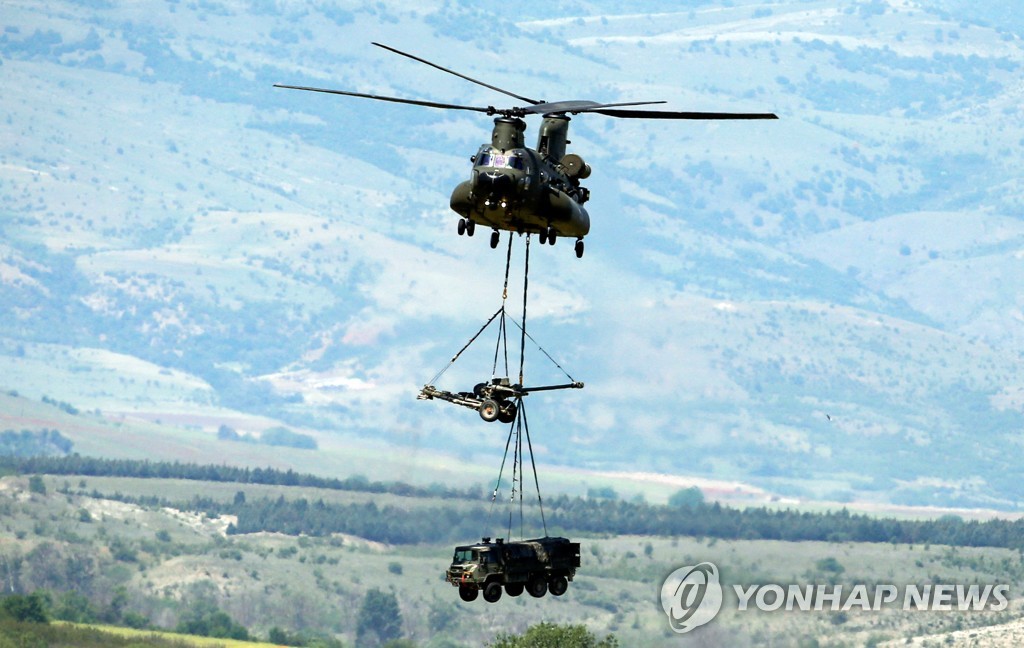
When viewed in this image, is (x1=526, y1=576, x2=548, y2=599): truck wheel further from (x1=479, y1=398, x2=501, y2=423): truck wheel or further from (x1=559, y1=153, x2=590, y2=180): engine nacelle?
(x1=559, y1=153, x2=590, y2=180): engine nacelle

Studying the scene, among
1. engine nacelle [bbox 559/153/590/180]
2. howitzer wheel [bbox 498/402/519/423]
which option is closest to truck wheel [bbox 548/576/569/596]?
howitzer wheel [bbox 498/402/519/423]

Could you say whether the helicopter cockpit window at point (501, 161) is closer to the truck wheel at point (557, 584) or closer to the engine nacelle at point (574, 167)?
the engine nacelle at point (574, 167)

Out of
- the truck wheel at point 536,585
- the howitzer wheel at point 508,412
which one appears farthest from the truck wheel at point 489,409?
the truck wheel at point 536,585

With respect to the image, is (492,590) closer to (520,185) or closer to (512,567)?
(512,567)

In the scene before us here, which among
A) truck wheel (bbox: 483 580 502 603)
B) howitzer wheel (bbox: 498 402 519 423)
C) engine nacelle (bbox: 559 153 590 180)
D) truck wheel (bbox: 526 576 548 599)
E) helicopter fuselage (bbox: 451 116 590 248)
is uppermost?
engine nacelle (bbox: 559 153 590 180)

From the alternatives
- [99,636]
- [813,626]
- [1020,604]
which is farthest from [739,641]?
[99,636]

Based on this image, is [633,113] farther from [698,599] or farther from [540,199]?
[698,599]
